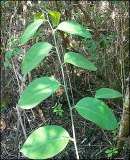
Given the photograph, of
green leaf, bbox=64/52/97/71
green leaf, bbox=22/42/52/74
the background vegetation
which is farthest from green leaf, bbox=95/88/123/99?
the background vegetation

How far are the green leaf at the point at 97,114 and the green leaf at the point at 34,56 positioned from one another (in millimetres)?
183

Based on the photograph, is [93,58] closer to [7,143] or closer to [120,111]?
[120,111]

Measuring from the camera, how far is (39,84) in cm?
90

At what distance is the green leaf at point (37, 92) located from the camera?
0.84 meters

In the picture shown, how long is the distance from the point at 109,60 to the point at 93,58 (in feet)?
0.31

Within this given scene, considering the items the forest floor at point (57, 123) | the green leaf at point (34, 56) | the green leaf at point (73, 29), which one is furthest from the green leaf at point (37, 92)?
the forest floor at point (57, 123)

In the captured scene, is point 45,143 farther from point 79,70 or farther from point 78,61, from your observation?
point 79,70

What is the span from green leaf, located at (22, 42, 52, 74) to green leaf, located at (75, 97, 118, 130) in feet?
0.60

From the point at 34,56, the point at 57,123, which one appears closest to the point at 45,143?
the point at 34,56

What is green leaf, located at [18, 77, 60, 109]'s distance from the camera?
2.76 ft

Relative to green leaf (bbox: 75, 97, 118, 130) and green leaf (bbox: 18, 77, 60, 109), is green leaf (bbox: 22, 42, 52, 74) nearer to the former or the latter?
green leaf (bbox: 18, 77, 60, 109)

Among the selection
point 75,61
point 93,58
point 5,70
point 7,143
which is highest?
point 75,61

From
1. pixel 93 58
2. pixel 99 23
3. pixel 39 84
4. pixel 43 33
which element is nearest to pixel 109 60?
pixel 93 58

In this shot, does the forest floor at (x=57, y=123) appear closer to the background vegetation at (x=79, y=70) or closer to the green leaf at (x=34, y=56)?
the background vegetation at (x=79, y=70)
